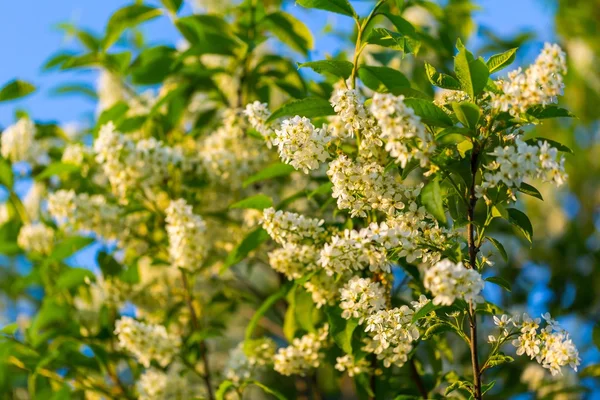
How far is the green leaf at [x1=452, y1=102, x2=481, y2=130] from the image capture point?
4.57 feet

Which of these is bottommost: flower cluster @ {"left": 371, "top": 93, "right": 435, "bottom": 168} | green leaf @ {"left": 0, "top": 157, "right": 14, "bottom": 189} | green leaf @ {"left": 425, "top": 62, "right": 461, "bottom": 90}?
flower cluster @ {"left": 371, "top": 93, "right": 435, "bottom": 168}

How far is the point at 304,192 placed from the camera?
210 centimetres

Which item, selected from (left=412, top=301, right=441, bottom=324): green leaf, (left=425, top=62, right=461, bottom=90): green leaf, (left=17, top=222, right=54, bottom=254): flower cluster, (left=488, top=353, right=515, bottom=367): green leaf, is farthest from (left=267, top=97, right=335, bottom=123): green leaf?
(left=17, top=222, right=54, bottom=254): flower cluster

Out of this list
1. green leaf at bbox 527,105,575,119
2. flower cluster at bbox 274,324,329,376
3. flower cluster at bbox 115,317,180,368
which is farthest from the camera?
flower cluster at bbox 115,317,180,368

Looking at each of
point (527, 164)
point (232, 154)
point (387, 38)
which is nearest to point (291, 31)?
point (232, 154)

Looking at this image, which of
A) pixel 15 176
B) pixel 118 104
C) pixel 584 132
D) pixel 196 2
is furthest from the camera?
pixel 584 132

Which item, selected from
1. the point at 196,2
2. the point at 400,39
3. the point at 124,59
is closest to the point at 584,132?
the point at 196,2

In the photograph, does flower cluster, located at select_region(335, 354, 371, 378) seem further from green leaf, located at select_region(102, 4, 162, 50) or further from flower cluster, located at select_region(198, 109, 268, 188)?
green leaf, located at select_region(102, 4, 162, 50)

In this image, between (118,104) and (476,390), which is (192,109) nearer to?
(118,104)

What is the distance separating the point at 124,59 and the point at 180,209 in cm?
77

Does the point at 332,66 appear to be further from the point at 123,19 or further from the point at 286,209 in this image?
the point at 123,19

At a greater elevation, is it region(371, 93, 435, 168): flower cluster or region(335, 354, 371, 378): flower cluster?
region(371, 93, 435, 168): flower cluster

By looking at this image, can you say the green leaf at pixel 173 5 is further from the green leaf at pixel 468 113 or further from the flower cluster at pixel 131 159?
the green leaf at pixel 468 113

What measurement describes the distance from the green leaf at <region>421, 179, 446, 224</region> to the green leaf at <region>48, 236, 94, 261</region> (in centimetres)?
143
